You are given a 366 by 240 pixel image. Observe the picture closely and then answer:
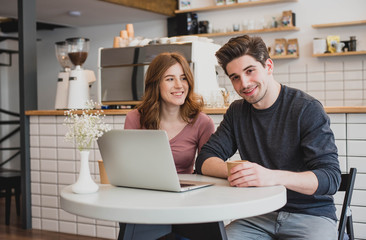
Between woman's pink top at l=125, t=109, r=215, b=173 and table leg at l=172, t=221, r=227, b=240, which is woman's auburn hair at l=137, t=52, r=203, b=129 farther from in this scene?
table leg at l=172, t=221, r=227, b=240

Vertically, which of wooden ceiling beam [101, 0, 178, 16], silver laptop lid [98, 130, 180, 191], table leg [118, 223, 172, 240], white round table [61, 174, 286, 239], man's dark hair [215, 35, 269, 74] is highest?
wooden ceiling beam [101, 0, 178, 16]

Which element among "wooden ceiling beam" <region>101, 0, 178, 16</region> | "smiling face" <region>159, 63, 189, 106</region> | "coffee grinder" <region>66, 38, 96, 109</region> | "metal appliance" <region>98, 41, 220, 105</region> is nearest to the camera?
"smiling face" <region>159, 63, 189, 106</region>

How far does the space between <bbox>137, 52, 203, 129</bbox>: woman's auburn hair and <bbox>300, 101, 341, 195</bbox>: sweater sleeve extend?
0.72 metres

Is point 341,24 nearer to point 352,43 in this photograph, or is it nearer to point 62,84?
point 352,43

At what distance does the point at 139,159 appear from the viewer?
5.01 feet

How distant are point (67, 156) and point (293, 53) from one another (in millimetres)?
2757

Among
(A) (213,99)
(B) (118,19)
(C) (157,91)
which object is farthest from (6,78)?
(C) (157,91)

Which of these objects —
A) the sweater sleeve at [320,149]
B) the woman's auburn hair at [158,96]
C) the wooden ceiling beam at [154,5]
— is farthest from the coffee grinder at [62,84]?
the sweater sleeve at [320,149]

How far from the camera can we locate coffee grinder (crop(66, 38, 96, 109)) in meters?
3.99

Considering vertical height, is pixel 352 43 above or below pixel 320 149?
above

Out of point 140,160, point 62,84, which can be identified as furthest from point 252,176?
point 62,84

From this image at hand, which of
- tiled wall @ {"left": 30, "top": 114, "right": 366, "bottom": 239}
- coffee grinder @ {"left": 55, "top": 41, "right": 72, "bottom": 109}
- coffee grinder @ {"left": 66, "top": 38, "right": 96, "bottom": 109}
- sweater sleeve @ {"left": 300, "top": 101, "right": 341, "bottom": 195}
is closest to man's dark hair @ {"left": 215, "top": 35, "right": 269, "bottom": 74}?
sweater sleeve @ {"left": 300, "top": 101, "right": 341, "bottom": 195}

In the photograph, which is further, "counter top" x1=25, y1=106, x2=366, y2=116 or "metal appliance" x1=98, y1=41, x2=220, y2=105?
"metal appliance" x1=98, y1=41, x2=220, y2=105

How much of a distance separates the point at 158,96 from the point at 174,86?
0.11 metres
